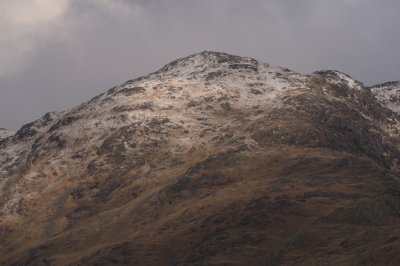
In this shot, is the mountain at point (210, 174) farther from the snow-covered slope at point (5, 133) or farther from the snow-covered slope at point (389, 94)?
the snow-covered slope at point (5, 133)

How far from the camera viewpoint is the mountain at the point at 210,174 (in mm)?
68625

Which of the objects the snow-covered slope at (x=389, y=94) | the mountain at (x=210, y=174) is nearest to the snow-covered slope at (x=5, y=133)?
the mountain at (x=210, y=174)

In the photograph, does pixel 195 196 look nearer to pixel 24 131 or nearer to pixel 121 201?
pixel 121 201

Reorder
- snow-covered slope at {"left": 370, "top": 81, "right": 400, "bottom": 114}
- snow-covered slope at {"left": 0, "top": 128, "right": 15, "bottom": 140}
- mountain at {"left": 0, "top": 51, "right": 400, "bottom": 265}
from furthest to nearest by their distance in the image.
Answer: snow-covered slope at {"left": 0, "top": 128, "right": 15, "bottom": 140} → snow-covered slope at {"left": 370, "top": 81, "right": 400, "bottom": 114} → mountain at {"left": 0, "top": 51, "right": 400, "bottom": 265}

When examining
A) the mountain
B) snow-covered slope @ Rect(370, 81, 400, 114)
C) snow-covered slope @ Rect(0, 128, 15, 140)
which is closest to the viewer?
the mountain

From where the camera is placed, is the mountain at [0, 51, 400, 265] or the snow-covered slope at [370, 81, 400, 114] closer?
the mountain at [0, 51, 400, 265]

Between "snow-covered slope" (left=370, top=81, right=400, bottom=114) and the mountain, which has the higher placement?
"snow-covered slope" (left=370, top=81, right=400, bottom=114)

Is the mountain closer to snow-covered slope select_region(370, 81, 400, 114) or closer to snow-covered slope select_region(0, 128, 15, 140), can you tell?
snow-covered slope select_region(370, 81, 400, 114)

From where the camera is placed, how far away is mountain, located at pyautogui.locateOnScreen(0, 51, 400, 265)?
68.6m

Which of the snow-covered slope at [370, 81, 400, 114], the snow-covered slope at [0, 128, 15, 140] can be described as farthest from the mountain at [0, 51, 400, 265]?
the snow-covered slope at [0, 128, 15, 140]

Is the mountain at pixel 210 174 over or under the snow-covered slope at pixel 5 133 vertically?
under

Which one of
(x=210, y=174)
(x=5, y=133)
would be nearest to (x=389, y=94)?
(x=210, y=174)

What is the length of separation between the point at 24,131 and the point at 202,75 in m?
42.8

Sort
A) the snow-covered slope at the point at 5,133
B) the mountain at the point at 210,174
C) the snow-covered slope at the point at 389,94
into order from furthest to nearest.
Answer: the snow-covered slope at the point at 5,133
the snow-covered slope at the point at 389,94
the mountain at the point at 210,174
